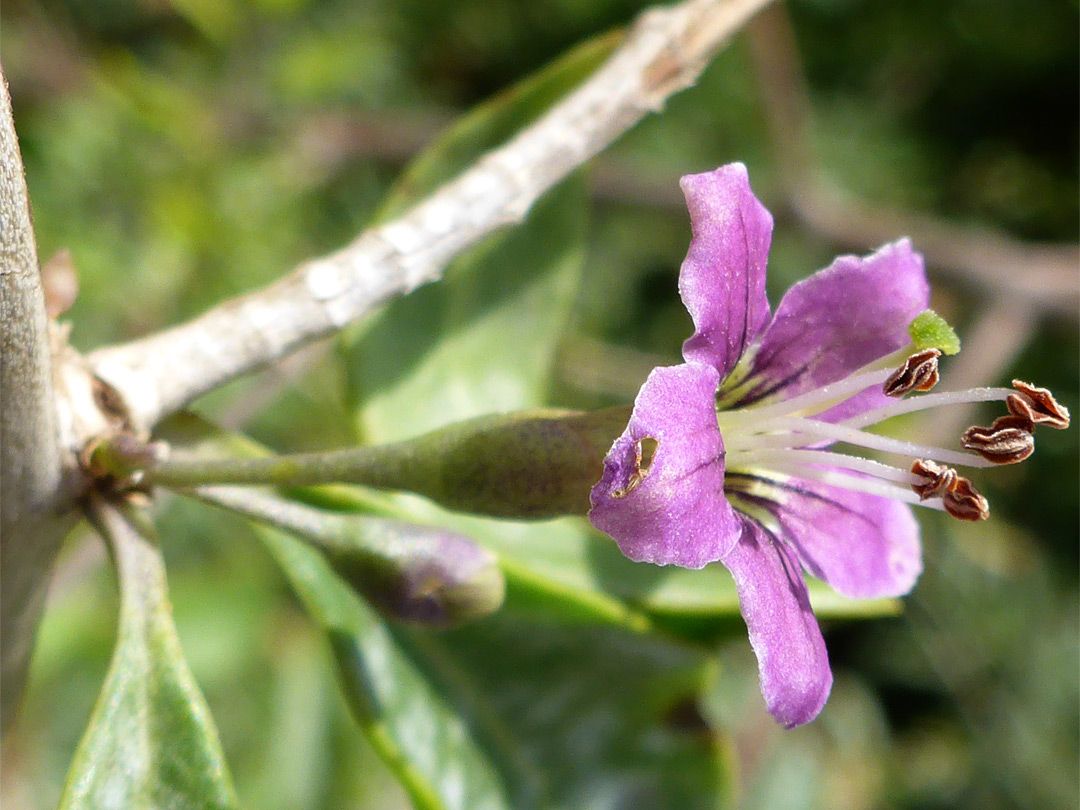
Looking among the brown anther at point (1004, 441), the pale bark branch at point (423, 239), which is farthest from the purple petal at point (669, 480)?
the pale bark branch at point (423, 239)

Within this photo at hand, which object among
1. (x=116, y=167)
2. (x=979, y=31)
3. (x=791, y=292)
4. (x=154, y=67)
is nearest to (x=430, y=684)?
(x=791, y=292)

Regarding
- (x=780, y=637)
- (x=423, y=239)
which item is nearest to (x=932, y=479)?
(x=780, y=637)

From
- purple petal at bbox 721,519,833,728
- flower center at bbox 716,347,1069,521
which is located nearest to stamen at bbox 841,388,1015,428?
flower center at bbox 716,347,1069,521

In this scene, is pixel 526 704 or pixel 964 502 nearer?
pixel 964 502

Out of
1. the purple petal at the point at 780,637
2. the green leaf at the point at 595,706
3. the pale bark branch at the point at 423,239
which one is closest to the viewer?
the purple petal at the point at 780,637

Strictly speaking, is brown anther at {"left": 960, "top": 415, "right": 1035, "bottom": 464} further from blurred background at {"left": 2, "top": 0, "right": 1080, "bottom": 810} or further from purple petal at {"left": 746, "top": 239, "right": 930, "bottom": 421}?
blurred background at {"left": 2, "top": 0, "right": 1080, "bottom": 810}

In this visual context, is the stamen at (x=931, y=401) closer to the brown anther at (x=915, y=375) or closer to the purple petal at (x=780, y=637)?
the brown anther at (x=915, y=375)

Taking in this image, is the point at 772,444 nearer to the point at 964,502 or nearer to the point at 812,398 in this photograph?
the point at 812,398
